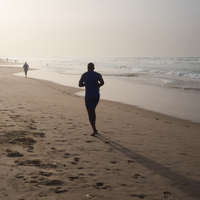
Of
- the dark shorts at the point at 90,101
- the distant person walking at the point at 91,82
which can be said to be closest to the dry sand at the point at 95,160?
the dark shorts at the point at 90,101

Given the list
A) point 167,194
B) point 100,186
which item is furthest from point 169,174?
point 100,186

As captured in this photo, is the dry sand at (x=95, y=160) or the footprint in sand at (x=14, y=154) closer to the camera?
the dry sand at (x=95, y=160)

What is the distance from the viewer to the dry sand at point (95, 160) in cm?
319

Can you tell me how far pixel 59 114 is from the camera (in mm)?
7914

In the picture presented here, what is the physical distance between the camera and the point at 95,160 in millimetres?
4273

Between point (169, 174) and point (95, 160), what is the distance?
1.37 metres

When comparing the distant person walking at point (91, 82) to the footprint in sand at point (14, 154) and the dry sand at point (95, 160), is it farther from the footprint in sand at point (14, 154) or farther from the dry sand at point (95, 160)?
the footprint in sand at point (14, 154)

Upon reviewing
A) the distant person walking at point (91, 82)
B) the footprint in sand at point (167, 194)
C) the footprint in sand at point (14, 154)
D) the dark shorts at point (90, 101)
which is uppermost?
the distant person walking at point (91, 82)

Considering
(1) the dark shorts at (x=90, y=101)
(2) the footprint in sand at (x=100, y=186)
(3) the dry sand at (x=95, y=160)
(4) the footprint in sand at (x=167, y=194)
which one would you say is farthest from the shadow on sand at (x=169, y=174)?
(1) the dark shorts at (x=90, y=101)

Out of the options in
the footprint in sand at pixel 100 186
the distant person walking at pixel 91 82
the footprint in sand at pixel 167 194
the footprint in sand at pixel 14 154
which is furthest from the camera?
the distant person walking at pixel 91 82

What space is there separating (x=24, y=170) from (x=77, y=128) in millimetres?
2842

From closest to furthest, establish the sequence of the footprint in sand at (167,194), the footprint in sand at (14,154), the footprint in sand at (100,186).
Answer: the footprint in sand at (167,194)
the footprint in sand at (100,186)
the footprint in sand at (14,154)

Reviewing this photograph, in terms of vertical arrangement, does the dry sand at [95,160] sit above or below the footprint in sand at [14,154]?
below

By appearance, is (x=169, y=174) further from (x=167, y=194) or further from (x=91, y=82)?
(x=91, y=82)
